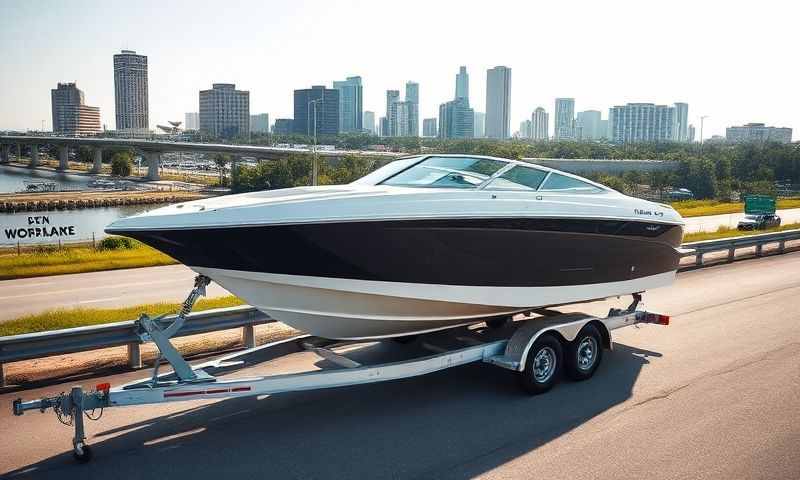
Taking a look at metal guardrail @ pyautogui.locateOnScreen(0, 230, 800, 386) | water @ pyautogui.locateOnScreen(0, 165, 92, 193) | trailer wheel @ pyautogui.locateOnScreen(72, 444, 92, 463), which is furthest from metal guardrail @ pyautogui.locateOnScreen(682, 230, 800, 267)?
water @ pyautogui.locateOnScreen(0, 165, 92, 193)

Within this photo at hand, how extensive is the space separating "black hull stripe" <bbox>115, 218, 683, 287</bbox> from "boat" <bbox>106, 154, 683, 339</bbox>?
0.03ft

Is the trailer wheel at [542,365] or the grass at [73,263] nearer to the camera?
the trailer wheel at [542,365]

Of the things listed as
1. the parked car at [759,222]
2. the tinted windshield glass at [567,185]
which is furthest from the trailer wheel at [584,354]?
the parked car at [759,222]

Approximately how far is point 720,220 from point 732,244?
695 inches

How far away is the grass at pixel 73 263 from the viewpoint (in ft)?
56.6

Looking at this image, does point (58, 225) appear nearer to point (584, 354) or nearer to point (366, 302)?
point (366, 302)

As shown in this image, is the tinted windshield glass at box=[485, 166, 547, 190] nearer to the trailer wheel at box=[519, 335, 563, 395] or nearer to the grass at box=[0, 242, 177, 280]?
the trailer wheel at box=[519, 335, 563, 395]

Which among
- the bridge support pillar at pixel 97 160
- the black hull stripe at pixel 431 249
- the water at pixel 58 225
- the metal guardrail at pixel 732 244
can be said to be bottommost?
the water at pixel 58 225

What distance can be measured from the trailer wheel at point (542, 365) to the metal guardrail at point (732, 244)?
8.10 metres

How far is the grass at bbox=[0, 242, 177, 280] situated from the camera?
1727 cm

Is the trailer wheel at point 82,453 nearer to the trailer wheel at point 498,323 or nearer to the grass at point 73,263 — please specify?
the trailer wheel at point 498,323

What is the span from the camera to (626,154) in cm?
8081

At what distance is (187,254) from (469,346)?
299 cm

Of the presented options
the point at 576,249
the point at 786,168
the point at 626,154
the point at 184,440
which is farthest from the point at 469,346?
the point at 626,154
